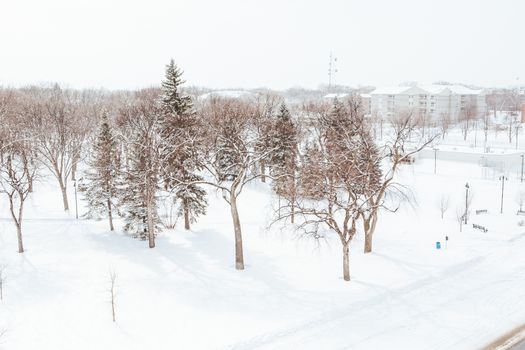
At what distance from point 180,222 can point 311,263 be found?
451 inches

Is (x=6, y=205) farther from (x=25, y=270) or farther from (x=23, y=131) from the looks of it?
(x=25, y=270)

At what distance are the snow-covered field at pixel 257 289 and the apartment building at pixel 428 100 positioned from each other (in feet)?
301

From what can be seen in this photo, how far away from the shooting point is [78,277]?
22.3 meters

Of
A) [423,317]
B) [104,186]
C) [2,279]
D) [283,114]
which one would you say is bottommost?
[423,317]

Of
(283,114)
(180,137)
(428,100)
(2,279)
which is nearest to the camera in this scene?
(2,279)

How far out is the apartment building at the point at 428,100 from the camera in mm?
119000

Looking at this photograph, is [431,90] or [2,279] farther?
[431,90]

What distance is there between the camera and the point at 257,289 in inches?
834

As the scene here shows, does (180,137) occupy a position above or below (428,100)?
below

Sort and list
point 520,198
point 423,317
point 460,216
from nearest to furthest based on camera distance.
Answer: point 423,317
point 460,216
point 520,198

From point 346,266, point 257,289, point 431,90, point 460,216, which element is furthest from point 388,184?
point 431,90

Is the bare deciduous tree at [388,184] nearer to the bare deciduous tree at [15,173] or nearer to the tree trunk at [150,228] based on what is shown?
the tree trunk at [150,228]

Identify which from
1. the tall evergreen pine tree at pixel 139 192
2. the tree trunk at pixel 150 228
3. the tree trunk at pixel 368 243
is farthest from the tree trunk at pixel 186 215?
the tree trunk at pixel 368 243

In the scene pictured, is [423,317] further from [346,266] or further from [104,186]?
[104,186]
